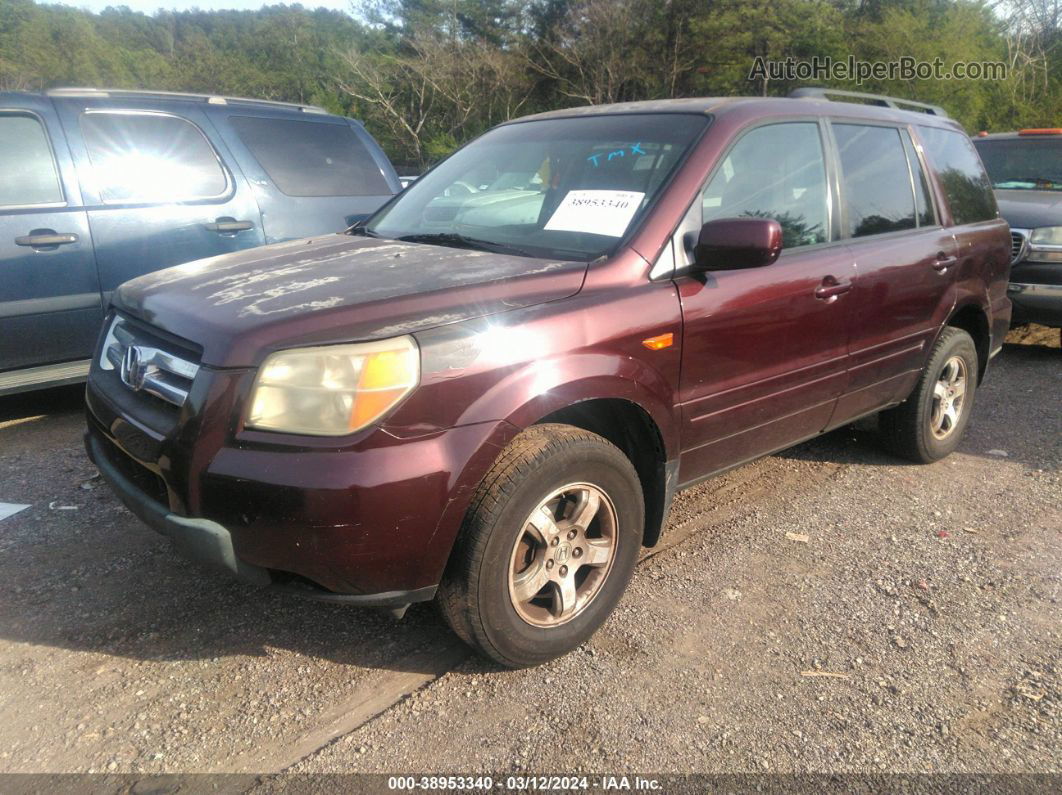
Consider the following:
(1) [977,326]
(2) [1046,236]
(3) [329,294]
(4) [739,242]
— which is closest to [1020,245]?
(2) [1046,236]

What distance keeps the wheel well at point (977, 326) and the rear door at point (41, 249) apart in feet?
15.5

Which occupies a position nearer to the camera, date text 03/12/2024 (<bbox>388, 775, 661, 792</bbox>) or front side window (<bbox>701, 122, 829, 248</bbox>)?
date text 03/12/2024 (<bbox>388, 775, 661, 792</bbox>)

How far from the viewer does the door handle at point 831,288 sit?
11.0 feet

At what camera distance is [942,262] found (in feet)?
13.3

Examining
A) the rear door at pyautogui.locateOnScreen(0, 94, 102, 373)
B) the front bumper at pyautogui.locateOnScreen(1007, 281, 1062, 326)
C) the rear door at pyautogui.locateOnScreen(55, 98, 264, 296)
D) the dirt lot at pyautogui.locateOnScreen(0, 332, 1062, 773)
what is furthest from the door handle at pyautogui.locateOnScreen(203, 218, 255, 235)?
the front bumper at pyautogui.locateOnScreen(1007, 281, 1062, 326)

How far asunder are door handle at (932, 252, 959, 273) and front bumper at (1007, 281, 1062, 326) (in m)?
2.99

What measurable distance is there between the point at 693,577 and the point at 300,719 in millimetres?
1576

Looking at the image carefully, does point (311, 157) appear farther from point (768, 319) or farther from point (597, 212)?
point (768, 319)

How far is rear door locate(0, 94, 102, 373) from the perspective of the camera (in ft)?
14.5

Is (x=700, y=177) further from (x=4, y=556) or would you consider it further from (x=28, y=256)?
(x=28, y=256)

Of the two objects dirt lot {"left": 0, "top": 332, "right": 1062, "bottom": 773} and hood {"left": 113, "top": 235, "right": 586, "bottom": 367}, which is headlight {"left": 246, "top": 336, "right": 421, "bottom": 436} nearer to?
hood {"left": 113, "top": 235, "right": 586, "bottom": 367}

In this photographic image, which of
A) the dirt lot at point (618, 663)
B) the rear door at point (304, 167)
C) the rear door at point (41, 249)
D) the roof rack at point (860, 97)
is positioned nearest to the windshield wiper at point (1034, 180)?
the roof rack at point (860, 97)

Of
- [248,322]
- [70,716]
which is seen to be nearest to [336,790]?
[70,716]

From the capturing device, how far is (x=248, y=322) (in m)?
2.29
